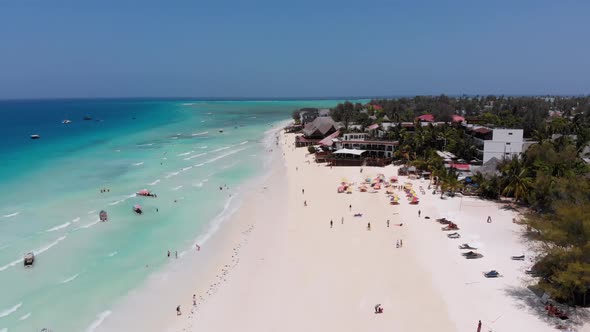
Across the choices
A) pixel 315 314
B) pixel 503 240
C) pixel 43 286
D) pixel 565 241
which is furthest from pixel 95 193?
pixel 565 241

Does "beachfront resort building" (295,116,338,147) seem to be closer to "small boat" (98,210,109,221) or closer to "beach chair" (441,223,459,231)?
"small boat" (98,210,109,221)

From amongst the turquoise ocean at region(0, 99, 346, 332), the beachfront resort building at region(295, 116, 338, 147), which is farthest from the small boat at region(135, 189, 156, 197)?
the beachfront resort building at region(295, 116, 338, 147)

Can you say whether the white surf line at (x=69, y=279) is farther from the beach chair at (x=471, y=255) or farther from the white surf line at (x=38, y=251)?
the beach chair at (x=471, y=255)

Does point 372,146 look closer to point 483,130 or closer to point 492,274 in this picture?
point 483,130

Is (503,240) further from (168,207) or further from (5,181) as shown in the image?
(5,181)

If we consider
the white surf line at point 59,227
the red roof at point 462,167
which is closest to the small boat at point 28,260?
the white surf line at point 59,227

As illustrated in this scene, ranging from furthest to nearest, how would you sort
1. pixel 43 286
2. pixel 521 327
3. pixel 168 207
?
pixel 168 207, pixel 43 286, pixel 521 327
